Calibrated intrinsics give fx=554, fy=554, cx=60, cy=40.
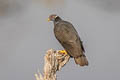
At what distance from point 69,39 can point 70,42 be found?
7 cm

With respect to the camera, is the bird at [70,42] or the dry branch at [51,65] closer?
the dry branch at [51,65]

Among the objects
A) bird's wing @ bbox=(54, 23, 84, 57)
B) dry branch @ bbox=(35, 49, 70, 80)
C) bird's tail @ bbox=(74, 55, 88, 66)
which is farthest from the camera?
bird's wing @ bbox=(54, 23, 84, 57)

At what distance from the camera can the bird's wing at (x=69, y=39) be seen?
865cm

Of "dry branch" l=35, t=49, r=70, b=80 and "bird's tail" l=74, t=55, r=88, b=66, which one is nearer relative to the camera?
"dry branch" l=35, t=49, r=70, b=80

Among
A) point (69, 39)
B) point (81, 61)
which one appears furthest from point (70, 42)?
point (81, 61)

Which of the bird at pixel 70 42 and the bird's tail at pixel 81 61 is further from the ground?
the bird at pixel 70 42

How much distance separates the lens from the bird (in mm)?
8586

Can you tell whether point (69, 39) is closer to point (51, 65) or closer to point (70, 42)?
point (70, 42)

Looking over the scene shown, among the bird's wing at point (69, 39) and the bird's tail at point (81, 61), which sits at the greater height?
the bird's wing at point (69, 39)

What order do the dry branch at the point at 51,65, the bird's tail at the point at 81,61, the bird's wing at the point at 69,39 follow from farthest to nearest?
the bird's wing at the point at 69,39 → the bird's tail at the point at 81,61 → the dry branch at the point at 51,65

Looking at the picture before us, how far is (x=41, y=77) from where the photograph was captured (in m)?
7.78

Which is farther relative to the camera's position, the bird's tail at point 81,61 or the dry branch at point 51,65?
the bird's tail at point 81,61

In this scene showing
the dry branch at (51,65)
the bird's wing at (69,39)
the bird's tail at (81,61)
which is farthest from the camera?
the bird's wing at (69,39)

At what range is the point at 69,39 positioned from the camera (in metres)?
8.88
